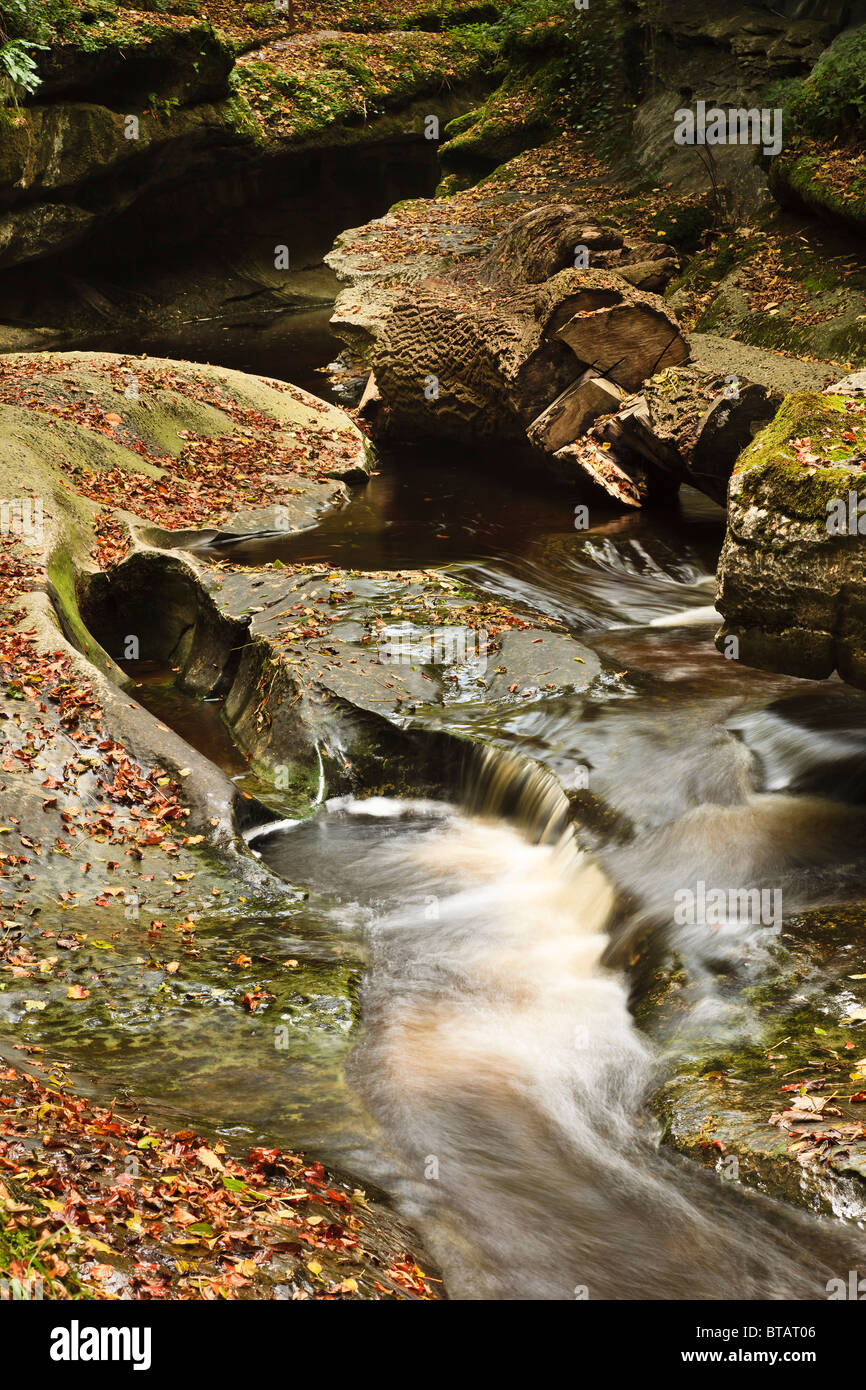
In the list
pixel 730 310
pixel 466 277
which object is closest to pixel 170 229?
pixel 466 277

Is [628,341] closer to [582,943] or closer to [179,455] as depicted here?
[179,455]

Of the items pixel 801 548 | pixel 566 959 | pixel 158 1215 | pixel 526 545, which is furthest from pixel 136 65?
pixel 158 1215

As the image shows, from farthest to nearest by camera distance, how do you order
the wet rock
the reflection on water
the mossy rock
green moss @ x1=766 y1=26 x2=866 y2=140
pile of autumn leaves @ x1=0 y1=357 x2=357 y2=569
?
the mossy rock, green moss @ x1=766 y1=26 x2=866 y2=140, pile of autumn leaves @ x1=0 y1=357 x2=357 y2=569, the reflection on water, the wet rock

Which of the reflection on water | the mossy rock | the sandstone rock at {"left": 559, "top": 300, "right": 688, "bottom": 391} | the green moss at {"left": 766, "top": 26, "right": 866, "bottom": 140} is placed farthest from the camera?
the mossy rock

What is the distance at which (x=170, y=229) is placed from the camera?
3045 cm

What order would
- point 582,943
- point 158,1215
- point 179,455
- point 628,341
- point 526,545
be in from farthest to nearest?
1. point 179,455
2. point 628,341
3. point 526,545
4. point 582,943
5. point 158,1215

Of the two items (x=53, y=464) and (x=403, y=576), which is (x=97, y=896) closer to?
(x=403, y=576)

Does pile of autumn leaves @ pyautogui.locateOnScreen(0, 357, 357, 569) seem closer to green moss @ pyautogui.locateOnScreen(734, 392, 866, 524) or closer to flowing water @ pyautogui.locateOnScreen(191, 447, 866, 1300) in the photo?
flowing water @ pyautogui.locateOnScreen(191, 447, 866, 1300)

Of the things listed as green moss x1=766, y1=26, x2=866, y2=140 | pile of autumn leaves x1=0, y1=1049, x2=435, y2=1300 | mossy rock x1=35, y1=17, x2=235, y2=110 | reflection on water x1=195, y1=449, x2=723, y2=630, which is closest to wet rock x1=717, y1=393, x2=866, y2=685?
reflection on water x1=195, y1=449, x2=723, y2=630

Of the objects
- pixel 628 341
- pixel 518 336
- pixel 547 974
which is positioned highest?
pixel 518 336

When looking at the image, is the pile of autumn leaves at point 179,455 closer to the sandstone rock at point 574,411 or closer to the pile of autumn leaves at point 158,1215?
the sandstone rock at point 574,411

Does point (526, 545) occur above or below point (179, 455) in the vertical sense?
below

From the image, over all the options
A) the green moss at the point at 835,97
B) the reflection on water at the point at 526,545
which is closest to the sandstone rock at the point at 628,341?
the reflection on water at the point at 526,545
